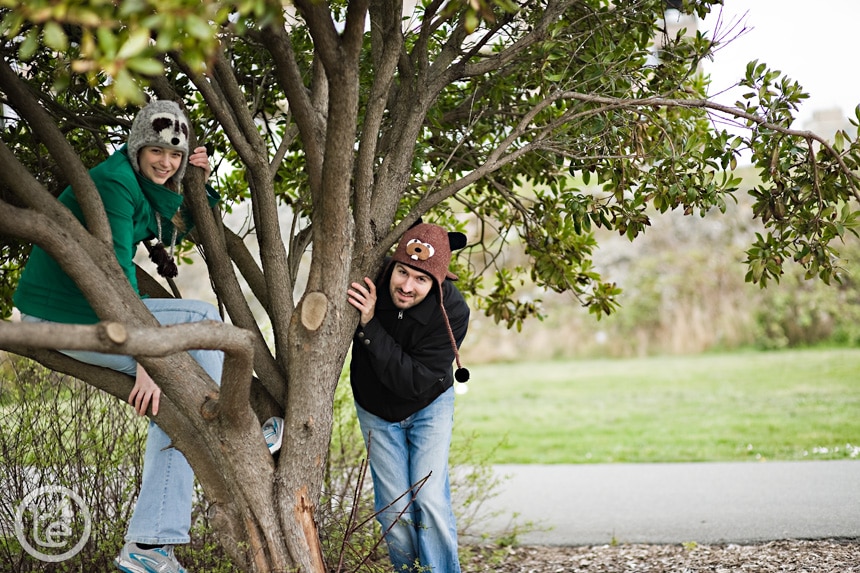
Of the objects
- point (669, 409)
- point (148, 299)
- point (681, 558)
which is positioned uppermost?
point (148, 299)

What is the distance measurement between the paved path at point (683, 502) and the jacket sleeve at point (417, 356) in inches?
85.4

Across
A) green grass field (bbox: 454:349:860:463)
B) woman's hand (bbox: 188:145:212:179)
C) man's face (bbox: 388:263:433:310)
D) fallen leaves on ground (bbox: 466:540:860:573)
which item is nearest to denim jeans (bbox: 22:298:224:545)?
woman's hand (bbox: 188:145:212:179)

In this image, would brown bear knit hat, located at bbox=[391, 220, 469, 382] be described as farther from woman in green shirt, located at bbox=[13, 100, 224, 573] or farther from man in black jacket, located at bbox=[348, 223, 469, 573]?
woman in green shirt, located at bbox=[13, 100, 224, 573]

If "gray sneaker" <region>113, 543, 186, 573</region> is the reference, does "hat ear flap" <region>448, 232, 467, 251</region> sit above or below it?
above

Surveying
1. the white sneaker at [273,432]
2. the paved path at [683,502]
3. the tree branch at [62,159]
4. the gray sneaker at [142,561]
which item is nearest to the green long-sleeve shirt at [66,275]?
the tree branch at [62,159]

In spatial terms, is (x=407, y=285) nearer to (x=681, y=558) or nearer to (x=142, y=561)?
(x=142, y=561)

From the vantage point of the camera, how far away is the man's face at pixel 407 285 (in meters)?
3.37

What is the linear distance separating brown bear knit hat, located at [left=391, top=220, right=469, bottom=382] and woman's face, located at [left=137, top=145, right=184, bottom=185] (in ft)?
2.94

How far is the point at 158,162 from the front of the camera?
3100mm

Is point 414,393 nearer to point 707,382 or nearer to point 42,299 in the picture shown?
point 42,299

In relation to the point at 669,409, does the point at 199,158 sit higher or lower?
higher

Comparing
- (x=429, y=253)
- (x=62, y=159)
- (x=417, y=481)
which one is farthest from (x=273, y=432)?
(x=62, y=159)

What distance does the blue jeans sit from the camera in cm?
353

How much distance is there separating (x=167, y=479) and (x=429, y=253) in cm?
127
